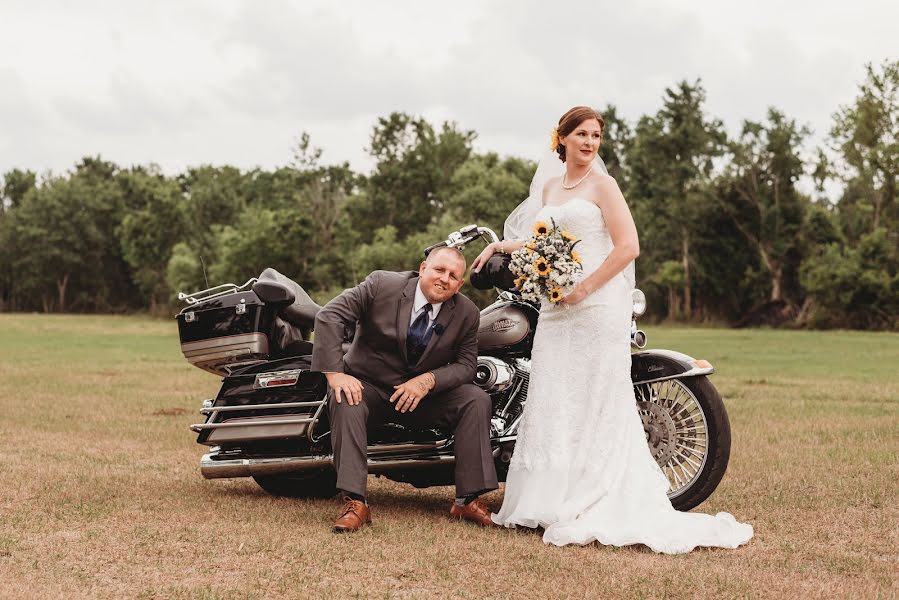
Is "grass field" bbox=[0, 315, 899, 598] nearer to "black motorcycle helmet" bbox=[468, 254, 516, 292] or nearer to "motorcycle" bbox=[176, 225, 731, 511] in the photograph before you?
"motorcycle" bbox=[176, 225, 731, 511]

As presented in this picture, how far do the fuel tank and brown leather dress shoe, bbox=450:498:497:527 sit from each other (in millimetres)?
1018

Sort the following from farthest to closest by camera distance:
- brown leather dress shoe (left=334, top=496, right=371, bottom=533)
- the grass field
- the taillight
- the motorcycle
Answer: the taillight
the motorcycle
brown leather dress shoe (left=334, top=496, right=371, bottom=533)
the grass field

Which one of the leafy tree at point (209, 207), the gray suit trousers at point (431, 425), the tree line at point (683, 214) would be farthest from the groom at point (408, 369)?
the leafy tree at point (209, 207)

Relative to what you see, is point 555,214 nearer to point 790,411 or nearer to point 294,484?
point 294,484

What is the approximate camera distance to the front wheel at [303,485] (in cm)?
668

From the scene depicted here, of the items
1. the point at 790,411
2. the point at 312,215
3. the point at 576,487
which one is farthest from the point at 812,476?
the point at 312,215

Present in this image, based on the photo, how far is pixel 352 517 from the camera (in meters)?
5.45

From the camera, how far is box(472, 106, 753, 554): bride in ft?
17.5

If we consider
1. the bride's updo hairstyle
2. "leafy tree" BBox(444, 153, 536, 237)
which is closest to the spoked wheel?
the bride's updo hairstyle

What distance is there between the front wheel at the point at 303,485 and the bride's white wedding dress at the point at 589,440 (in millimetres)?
1481

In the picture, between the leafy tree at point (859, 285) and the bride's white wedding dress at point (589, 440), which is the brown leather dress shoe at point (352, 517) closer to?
Result: the bride's white wedding dress at point (589, 440)

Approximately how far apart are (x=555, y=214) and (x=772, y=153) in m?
49.3

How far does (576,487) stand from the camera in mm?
5578

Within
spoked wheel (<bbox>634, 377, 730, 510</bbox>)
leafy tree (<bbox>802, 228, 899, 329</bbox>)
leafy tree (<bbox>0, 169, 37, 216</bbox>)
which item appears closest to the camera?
spoked wheel (<bbox>634, 377, 730, 510</bbox>)
